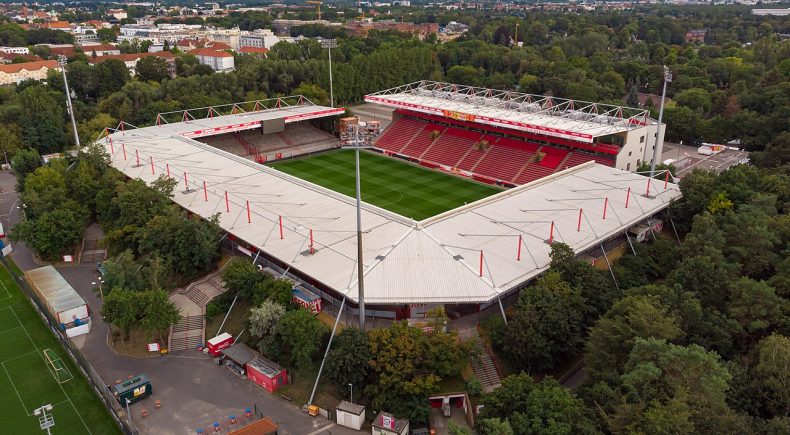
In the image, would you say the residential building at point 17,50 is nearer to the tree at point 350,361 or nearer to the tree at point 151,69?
the tree at point 151,69

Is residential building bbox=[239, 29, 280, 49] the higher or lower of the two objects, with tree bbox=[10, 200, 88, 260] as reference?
higher

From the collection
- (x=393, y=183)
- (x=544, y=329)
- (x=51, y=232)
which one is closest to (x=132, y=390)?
(x=51, y=232)

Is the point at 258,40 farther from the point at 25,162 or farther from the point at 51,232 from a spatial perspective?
the point at 51,232

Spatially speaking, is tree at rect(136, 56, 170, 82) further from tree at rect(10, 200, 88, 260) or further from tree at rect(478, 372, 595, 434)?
tree at rect(478, 372, 595, 434)

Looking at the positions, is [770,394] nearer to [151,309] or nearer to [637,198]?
[637,198]

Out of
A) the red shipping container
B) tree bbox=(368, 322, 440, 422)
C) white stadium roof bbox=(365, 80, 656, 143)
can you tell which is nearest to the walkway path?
tree bbox=(368, 322, 440, 422)

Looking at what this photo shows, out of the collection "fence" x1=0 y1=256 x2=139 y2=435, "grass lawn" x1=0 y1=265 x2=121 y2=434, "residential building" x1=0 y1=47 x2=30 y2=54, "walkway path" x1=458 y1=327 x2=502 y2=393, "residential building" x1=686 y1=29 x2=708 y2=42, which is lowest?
"grass lawn" x1=0 y1=265 x2=121 y2=434

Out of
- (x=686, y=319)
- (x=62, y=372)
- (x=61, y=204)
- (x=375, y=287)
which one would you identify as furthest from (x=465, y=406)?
(x=61, y=204)
